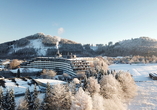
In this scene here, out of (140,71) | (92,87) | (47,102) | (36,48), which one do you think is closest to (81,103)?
(47,102)

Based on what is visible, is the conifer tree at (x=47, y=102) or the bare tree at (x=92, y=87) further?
the bare tree at (x=92, y=87)

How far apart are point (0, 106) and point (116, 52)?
18448 cm

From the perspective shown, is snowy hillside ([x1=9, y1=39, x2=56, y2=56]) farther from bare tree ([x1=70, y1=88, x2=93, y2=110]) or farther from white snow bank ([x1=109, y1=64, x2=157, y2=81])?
bare tree ([x1=70, y1=88, x2=93, y2=110])

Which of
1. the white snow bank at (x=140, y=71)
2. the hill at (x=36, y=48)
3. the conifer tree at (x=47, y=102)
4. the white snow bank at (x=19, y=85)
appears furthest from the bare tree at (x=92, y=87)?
the hill at (x=36, y=48)

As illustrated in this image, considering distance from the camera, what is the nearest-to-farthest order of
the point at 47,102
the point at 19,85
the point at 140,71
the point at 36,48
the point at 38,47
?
the point at 47,102 < the point at 19,85 < the point at 140,71 < the point at 36,48 < the point at 38,47

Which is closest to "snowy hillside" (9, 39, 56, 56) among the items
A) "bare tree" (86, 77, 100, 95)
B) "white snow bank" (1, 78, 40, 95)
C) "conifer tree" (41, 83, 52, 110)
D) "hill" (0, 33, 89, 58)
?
"hill" (0, 33, 89, 58)

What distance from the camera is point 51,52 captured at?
169500 millimetres

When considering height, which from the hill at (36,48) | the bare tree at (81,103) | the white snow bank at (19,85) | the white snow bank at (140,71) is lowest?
the white snow bank at (140,71)

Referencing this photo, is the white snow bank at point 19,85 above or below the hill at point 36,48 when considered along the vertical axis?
below

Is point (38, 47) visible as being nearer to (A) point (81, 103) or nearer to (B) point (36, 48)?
(B) point (36, 48)

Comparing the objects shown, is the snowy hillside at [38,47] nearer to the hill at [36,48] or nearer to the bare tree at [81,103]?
the hill at [36,48]

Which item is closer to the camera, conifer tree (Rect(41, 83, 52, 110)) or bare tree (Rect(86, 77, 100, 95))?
conifer tree (Rect(41, 83, 52, 110))

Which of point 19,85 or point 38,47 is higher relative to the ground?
point 38,47

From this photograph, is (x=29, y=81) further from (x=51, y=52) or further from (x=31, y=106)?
(x=51, y=52)
